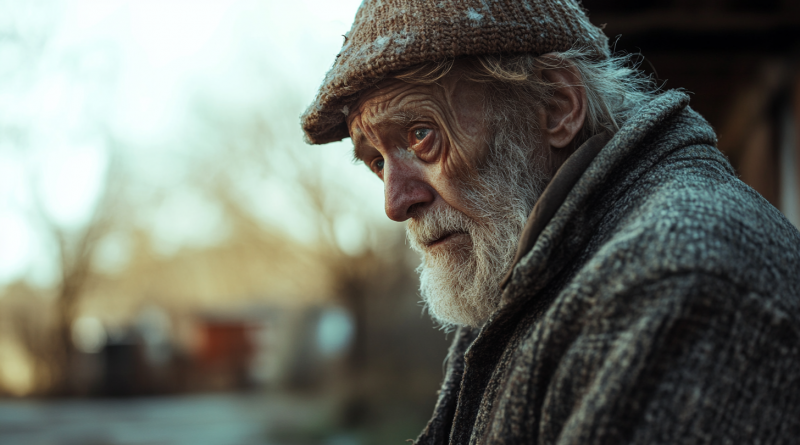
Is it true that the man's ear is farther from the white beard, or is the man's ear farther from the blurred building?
the blurred building

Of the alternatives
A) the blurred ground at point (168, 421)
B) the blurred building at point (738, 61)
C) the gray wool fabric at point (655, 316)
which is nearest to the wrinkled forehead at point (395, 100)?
the gray wool fabric at point (655, 316)

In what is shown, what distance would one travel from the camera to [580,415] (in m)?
0.87

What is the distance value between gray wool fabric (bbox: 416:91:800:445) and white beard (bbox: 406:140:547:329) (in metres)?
0.31

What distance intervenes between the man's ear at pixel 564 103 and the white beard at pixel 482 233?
91 mm

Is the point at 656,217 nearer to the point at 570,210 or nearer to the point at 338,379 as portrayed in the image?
the point at 570,210

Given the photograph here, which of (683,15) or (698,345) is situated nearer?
(698,345)

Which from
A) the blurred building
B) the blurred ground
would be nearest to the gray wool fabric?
the blurred building

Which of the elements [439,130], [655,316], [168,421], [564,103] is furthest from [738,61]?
[168,421]

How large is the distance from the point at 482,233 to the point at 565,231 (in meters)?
0.40

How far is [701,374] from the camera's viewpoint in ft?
2.71

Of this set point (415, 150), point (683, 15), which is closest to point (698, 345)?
point (415, 150)

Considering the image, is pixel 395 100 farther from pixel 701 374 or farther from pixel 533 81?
pixel 701 374

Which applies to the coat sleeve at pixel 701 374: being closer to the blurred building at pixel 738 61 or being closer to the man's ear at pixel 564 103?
the man's ear at pixel 564 103

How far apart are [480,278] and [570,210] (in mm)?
456
